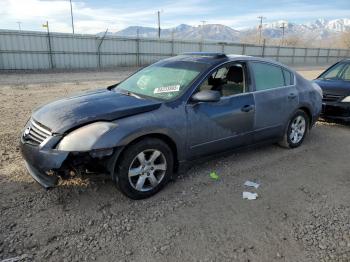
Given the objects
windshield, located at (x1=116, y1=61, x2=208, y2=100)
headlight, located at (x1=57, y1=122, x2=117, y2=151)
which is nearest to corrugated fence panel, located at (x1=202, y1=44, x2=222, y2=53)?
windshield, located at (x1=116, y1=61, x2=208, y2=100)

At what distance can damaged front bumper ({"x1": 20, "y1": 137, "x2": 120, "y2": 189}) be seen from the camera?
10.6 feet

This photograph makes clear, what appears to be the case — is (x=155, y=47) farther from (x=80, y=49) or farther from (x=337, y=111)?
(x=337, y=111)

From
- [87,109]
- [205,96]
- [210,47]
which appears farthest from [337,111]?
[210,47]

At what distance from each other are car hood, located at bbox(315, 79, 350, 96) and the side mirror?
435cm

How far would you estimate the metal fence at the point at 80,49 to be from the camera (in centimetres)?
2253

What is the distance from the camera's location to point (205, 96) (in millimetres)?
3957

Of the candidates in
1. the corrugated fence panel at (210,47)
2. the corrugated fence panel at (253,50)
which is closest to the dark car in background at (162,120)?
the corrugated fence panel at (210,47)

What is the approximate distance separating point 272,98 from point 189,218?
2.54 meters

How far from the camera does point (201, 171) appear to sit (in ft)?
15.0

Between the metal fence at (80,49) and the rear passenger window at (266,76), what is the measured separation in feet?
71.5

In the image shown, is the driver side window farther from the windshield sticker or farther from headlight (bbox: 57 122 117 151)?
headlight (bbox: 57 122 117 151)

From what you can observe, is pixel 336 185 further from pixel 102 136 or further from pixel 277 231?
pixel 102 136

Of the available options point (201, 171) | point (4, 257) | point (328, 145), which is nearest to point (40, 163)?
point (4, 257)

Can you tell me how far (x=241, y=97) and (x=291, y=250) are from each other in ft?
7.44
